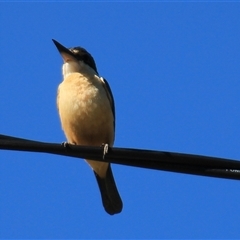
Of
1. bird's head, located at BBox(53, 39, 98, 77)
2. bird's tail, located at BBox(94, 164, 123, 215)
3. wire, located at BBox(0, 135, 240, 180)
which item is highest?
bird's head, located at BBox(53, 39, 98, 77)

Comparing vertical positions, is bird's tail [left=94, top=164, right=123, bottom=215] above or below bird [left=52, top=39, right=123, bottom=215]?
below

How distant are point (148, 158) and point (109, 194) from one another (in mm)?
3737

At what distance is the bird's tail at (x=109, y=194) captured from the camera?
8.30 metres

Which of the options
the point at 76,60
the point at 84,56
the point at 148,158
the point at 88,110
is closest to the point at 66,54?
the point at 76,60

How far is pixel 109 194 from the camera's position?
8.36m

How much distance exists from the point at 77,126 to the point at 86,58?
4.71 feet

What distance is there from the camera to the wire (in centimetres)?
455

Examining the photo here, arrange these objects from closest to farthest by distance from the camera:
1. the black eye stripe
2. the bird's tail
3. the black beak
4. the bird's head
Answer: the bird's tail, the bird's head, the black beak, the black eye stripe

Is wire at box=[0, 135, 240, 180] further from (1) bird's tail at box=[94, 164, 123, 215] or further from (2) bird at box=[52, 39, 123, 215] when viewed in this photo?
(1) bird's tail at box=[94, 164, 123, 215]

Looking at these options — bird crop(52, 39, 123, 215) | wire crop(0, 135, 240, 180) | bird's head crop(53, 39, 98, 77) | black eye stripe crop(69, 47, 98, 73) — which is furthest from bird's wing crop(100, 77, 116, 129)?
wire crop(0, 135, 240, 180)

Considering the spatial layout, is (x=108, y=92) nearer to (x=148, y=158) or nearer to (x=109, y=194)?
(x=109, y=194)

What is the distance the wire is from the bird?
2518 mm

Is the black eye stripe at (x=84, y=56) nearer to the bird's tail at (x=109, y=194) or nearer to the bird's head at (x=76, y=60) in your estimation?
the bird's head at (x=76, y=60)

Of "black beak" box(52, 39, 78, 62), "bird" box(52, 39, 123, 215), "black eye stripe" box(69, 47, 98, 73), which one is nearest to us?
"bird" box(52, 39, 123, 215)
